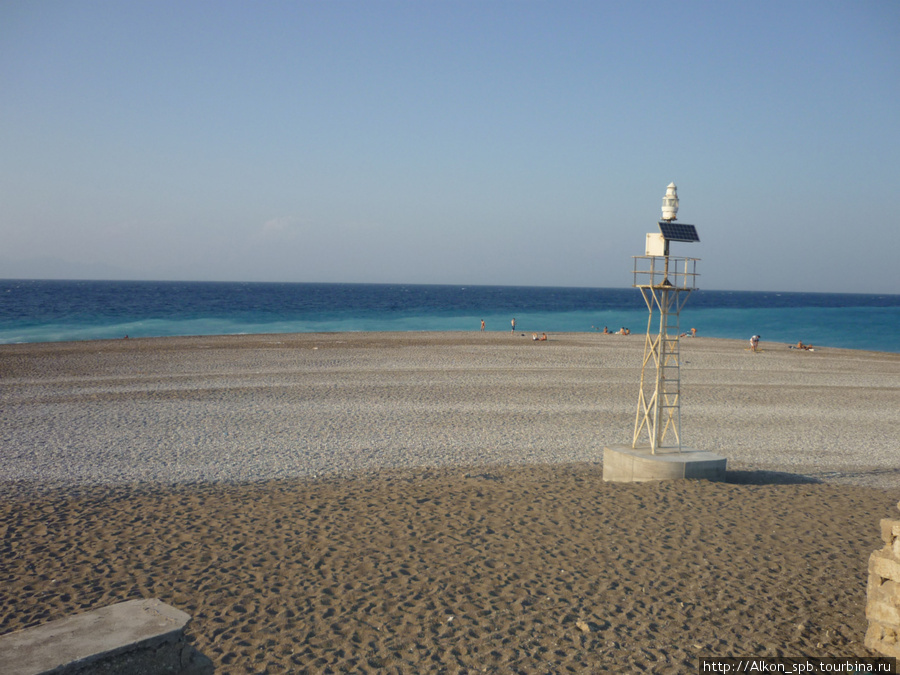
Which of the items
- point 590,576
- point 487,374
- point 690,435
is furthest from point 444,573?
point 487,374

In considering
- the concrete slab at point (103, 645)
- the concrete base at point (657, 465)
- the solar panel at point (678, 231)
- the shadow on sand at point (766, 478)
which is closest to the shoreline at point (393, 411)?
the shadow on sand at point (766, 478)

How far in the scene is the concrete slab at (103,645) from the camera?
11.3 feet

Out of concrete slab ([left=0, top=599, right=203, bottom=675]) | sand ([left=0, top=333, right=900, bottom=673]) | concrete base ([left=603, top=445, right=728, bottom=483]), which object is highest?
concrete slab ([left=0, top=599, right=203, bottom=675])

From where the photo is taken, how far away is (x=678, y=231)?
10.5 metres

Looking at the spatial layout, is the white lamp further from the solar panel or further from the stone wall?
the stone wall

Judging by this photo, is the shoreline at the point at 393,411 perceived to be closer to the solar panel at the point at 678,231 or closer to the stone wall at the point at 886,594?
the solar panel at the point at 678,231

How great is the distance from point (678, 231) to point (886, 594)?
629cm

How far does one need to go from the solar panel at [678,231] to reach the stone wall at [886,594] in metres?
5.72

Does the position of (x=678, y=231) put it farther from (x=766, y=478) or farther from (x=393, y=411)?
(x=393, y=411)

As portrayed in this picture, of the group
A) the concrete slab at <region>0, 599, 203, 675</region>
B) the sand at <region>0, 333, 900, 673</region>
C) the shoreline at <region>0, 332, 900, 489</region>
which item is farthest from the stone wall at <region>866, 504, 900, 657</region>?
the shoreline at <region>0, 332, 900, 489</region>

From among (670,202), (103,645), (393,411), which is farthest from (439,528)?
A: (393,411)

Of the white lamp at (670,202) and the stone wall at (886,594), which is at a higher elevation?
the white lamp at (670,202)

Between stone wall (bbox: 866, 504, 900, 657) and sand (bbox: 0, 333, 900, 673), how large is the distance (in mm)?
310

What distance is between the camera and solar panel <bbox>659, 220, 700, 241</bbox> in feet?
34.3
